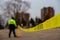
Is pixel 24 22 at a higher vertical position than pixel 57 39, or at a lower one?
lower

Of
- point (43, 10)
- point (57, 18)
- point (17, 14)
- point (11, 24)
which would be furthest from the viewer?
point (43, 10)

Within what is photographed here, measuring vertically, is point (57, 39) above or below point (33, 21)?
above

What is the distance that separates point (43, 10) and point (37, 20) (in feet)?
23.3

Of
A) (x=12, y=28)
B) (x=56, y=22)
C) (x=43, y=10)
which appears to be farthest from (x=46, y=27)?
(x=43, y=10)

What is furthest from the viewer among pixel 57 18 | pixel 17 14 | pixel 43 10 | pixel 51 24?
pixel 43 10

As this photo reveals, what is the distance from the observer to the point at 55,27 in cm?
2183

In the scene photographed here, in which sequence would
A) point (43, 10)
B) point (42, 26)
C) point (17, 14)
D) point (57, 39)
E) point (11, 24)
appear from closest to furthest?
point (57, 39) → point (11, 24) → point (42, 26) → point (17, 14) → point (43, 10)

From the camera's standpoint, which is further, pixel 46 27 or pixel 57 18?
pixel 46 27

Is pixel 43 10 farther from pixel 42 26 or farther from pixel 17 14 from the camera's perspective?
pixel 42 26

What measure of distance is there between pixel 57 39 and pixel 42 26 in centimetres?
1104

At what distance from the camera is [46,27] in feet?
76.7

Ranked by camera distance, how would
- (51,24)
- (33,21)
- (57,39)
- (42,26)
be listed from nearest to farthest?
(57,39)
(51,24)
(42,26)
(33,21)

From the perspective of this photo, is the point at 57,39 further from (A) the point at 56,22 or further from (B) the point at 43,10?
(B) the point at 43,10

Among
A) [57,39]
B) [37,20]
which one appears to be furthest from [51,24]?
[37,20]
